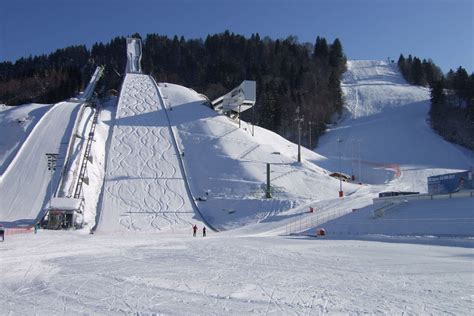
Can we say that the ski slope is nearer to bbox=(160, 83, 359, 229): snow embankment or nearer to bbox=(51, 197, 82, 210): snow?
bbox=(51, 197, 82, 210): snow

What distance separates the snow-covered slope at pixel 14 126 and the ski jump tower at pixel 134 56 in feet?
75.6

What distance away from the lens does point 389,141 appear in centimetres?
5144

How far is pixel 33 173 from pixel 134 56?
1563 inches

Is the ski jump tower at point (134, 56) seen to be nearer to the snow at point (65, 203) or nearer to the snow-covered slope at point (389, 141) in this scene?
the snow-covered slope at point (389, 141)

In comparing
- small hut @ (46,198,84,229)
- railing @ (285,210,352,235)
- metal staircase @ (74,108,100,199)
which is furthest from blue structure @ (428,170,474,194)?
metal staircase @ (74,108,100,199)

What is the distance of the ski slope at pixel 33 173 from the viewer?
2391 cm

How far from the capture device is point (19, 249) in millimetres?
13438

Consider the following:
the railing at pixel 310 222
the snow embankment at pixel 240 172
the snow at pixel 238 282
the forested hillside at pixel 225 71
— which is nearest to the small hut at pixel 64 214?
the snow embankment at pixel 240 172

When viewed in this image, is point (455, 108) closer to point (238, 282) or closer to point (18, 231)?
point (18, 231)

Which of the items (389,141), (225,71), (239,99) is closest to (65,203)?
(239,99)

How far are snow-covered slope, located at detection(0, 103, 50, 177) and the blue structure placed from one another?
81.2 ft

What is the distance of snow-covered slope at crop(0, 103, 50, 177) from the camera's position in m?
A: 31.2

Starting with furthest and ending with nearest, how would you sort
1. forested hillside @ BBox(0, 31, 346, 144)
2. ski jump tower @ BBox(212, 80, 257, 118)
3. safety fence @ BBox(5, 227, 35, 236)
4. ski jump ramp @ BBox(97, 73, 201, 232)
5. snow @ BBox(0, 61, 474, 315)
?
1. forested hillside @ BBox(0, 31, 346, 144)
2. ski jump tower @ BBox(212, 80, 257, 118)
3. ski jump ramp @ BBox(97, 73, 201, 232)
4. safety fence @ BBox(5, 227, 35, 236)
5. snow @ BBox(0, 61, 474, 315)

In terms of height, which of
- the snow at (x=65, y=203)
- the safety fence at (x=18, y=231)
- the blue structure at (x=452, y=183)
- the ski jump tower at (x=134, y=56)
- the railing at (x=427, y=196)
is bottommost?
the safety fence at (x=18, y=231)
